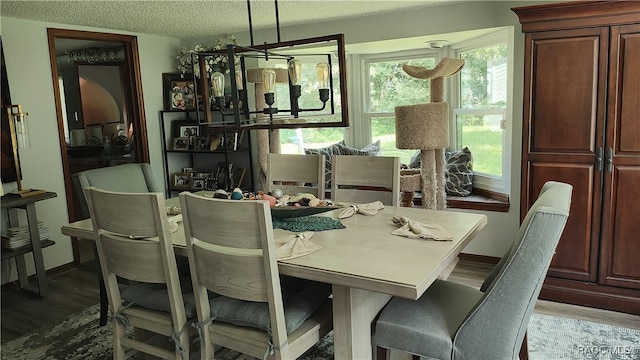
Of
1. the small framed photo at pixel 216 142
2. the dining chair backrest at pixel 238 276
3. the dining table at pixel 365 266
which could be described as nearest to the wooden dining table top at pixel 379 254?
the dining table at pixel 365 266

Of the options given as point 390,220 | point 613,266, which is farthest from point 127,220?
point 613,266

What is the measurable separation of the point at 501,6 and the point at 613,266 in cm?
192

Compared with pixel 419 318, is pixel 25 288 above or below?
below

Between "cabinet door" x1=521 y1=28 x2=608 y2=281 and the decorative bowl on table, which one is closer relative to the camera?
the decorative bowl on table

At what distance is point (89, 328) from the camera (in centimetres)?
306

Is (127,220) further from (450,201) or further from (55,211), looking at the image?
(450,201)

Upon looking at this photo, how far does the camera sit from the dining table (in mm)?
1607

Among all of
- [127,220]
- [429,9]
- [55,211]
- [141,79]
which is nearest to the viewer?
[127,220]

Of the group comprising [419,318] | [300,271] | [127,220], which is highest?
[127,220]

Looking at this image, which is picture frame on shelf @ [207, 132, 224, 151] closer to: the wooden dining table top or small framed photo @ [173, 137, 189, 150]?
small framed photo @ [173, 137, 189, 150]

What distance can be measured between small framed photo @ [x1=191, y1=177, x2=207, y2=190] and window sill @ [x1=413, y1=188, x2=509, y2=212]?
2091mm

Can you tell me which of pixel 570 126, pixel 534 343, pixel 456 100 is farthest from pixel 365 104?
pixel 534 343

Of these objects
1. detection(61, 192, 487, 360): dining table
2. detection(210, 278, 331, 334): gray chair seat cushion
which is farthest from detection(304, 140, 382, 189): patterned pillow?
detection(210, 278, 331, 334): gray chair seat cushion

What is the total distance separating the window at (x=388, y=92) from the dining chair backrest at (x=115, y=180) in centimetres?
228
